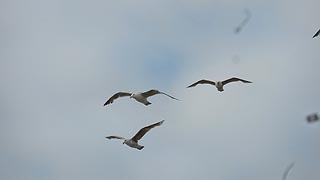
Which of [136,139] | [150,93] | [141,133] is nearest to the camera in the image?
[150,93]

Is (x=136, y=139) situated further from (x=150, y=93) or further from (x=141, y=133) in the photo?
(x=150, y=93)

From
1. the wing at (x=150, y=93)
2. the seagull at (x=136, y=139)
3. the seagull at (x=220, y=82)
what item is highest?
the seagull at (x=220, y=82)

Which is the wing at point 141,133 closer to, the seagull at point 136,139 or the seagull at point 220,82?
the seagull at point 136,139

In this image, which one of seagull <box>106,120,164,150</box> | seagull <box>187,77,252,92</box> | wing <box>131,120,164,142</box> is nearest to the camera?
wing <box>131,120,164,142</box>

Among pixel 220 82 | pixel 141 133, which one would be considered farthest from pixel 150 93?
pixel 220 82

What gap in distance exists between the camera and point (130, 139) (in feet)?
124

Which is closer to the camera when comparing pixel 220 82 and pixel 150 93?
pixel 150 93

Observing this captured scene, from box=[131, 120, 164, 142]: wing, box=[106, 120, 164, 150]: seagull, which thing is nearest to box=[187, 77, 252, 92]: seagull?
box=[131, 120, 164, 142]: wing

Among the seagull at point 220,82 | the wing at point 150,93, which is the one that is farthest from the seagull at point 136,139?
the seagull at point 220,82

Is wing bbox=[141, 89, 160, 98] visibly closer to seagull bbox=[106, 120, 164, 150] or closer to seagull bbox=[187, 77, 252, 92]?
seagull bbox=[106, 120, 164, 150]

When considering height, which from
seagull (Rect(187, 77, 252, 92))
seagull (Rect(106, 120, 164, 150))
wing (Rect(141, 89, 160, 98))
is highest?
seagull (Rect(187, 77, 252, 92))

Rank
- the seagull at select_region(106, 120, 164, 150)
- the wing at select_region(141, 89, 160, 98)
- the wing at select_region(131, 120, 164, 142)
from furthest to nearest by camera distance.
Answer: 1. the seagull at select_region(106, 120, 164, 150)
2. the wing at select_region(131, 120, 164, 142)
3. the wing at select_region(141, 89, 160, 98)

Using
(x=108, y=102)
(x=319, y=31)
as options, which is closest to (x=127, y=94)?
(x=108, y=102)

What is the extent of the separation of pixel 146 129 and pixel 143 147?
3.74ft
